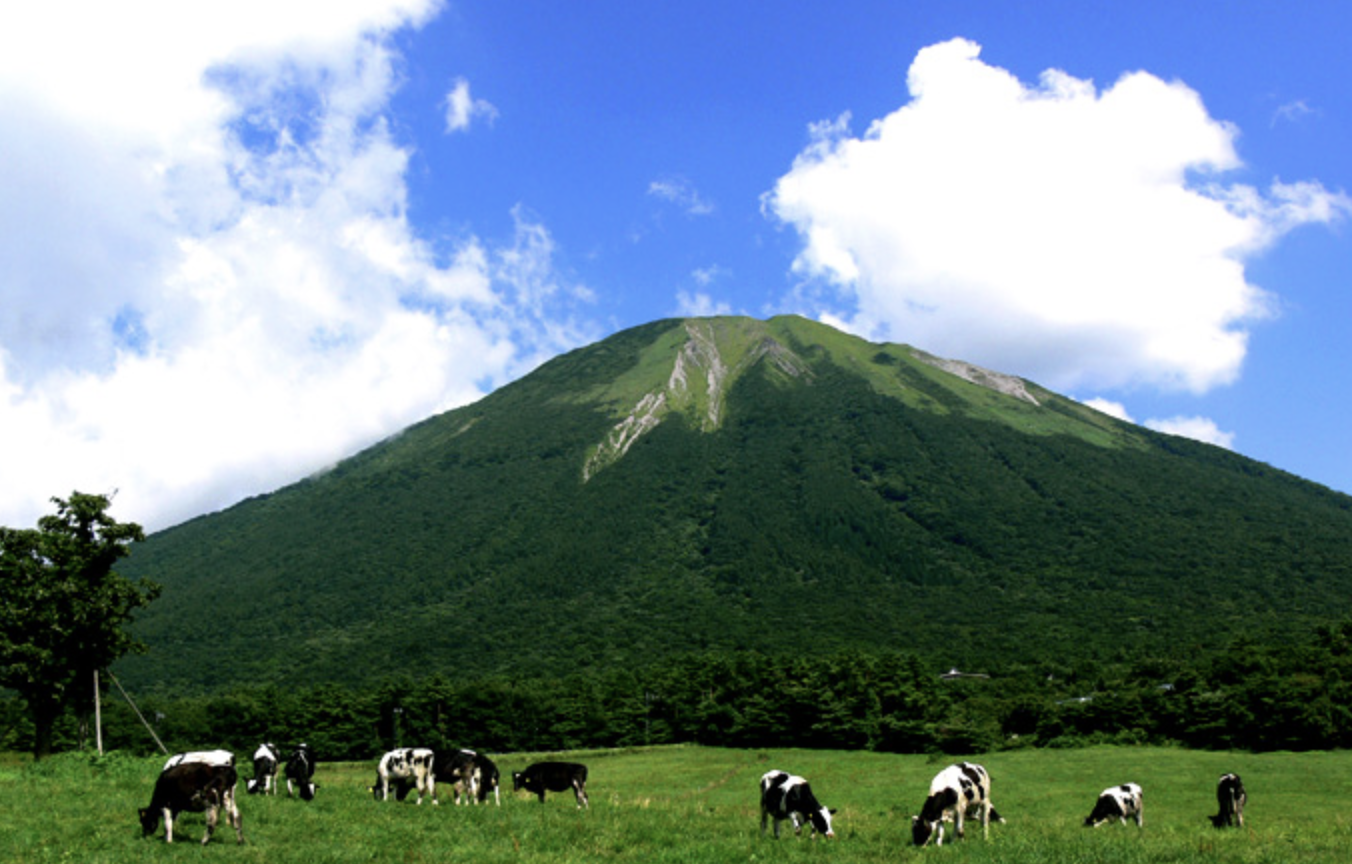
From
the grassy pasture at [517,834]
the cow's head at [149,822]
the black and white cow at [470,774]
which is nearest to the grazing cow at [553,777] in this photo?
the grassy pasture at [517,834]

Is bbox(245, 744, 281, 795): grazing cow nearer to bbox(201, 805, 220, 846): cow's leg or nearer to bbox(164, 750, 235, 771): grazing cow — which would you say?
bbox(164, 750, 235, 771): grazing cow

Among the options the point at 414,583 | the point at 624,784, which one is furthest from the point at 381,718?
the point at 414,583

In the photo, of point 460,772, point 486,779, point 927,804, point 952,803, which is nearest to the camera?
point 927,804

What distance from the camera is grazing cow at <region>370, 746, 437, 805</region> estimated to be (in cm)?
2527

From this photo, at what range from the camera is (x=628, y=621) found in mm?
160750

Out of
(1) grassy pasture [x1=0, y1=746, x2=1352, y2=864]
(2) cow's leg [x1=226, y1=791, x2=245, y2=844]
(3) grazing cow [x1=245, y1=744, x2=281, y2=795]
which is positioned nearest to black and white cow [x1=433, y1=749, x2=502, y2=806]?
(1) grassy pasture [x1=0, y1=746, x2=1352, y2=864]

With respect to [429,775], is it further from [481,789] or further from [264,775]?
[264,775]

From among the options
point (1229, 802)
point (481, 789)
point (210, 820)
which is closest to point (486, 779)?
point (481, 789)

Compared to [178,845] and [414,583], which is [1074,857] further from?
[414,583]

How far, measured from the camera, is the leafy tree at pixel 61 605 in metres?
30.8

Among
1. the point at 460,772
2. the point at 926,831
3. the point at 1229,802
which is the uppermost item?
the point at 460,772

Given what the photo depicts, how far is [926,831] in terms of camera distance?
18.5 meters

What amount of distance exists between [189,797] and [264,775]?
371 inches

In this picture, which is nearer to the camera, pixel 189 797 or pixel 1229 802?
pixel 189 797
